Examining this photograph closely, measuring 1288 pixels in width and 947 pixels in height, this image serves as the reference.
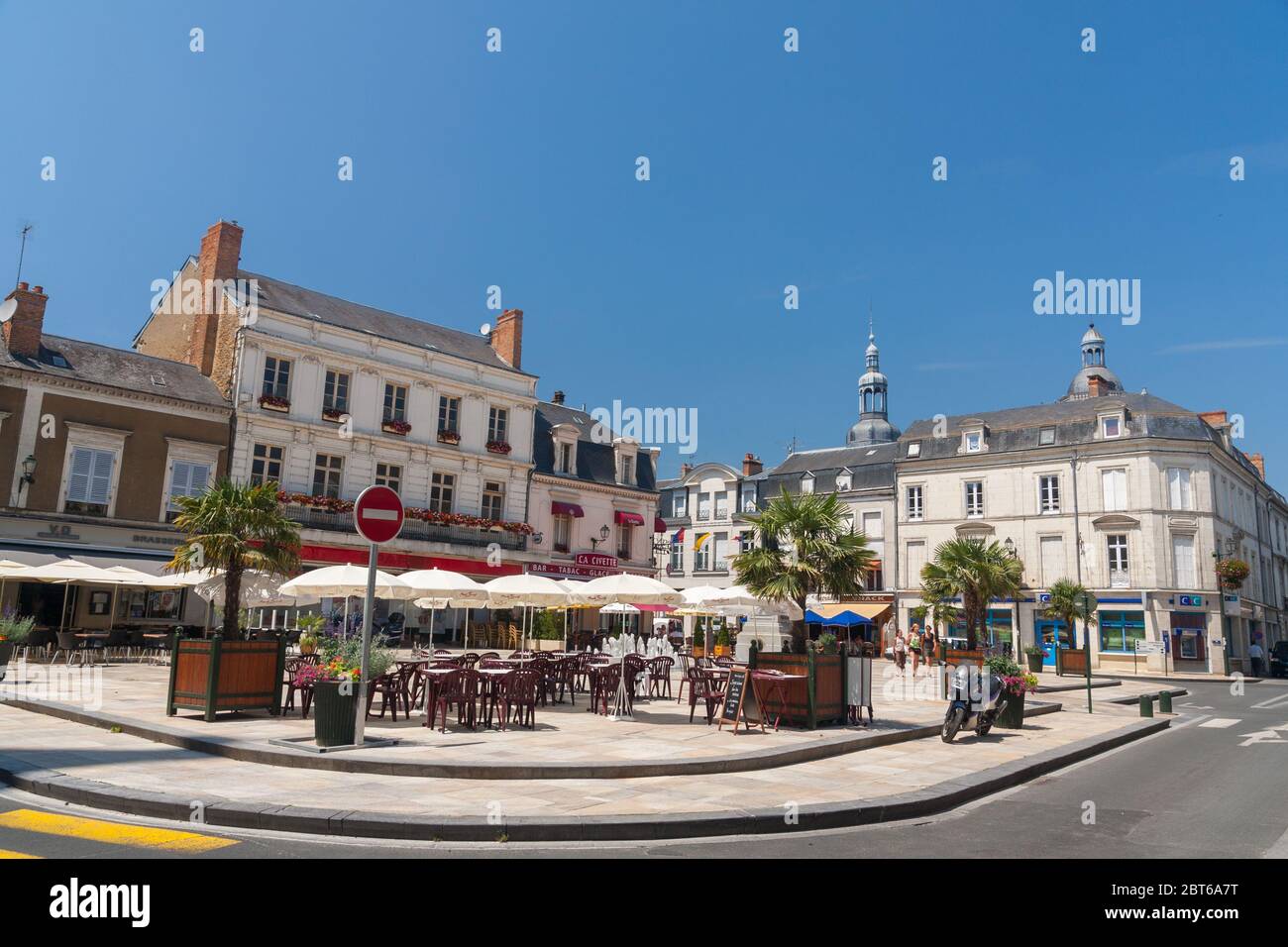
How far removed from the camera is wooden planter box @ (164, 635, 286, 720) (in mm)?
11734

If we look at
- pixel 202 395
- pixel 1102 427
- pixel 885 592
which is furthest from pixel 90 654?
pixel 1102 427

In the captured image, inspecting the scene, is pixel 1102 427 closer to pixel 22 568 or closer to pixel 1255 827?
pixel 1255 827

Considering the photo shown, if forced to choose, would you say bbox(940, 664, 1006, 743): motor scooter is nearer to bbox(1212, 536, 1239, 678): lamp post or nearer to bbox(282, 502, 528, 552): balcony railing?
bbox(282, 502, 528, 552): balcony railing

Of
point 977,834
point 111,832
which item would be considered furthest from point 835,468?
point 111,832

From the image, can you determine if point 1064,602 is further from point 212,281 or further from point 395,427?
point 212,281

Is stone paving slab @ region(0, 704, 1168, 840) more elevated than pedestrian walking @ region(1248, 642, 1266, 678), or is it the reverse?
pedestrian walking @ region(1248, 642, 1266, 678)

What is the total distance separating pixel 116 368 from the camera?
27578mm

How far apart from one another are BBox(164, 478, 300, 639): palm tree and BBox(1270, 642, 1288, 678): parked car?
41347mm

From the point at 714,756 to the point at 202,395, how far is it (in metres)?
25.0

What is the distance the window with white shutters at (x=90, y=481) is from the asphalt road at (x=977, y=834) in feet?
70.2

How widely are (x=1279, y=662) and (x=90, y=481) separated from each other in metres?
46.3

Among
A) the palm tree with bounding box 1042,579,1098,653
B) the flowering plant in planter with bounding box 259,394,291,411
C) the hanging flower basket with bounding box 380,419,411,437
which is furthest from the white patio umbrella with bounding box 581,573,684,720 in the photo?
the palm tree with bounding box 1042,579,1098,653

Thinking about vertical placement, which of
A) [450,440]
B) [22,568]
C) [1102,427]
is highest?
[1102,427]
